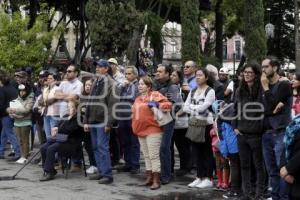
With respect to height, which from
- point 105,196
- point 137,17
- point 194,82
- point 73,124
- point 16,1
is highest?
point 16,1

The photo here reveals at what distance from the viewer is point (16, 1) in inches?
1086

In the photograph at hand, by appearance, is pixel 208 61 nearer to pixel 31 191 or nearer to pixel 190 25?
pixel 190 25

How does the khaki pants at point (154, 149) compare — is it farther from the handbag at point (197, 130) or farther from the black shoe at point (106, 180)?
the black shoe at point (106, 180)

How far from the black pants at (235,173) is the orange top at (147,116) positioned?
4.58 feet

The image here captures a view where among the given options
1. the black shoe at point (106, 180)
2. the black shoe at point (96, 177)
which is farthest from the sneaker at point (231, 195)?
the black shoe at point (96, 177)

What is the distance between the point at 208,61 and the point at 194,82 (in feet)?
66.2

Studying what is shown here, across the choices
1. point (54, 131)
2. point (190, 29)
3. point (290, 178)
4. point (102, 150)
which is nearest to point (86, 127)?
point (102, 150)

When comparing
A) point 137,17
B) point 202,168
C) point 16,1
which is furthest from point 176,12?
point 202,168

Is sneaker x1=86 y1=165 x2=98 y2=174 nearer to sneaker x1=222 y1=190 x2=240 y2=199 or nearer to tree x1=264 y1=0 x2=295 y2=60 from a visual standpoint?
sneaker x1=222 y1=190 x2=240 y2=199

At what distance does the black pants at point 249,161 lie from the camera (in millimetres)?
8117

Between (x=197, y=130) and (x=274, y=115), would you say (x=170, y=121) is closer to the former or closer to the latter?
(x=197, y=130)

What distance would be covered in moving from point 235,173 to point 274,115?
1.35 metres

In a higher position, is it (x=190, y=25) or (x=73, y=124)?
(x=190, y=25)

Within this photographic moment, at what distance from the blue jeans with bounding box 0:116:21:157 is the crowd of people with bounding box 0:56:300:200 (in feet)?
1.01
